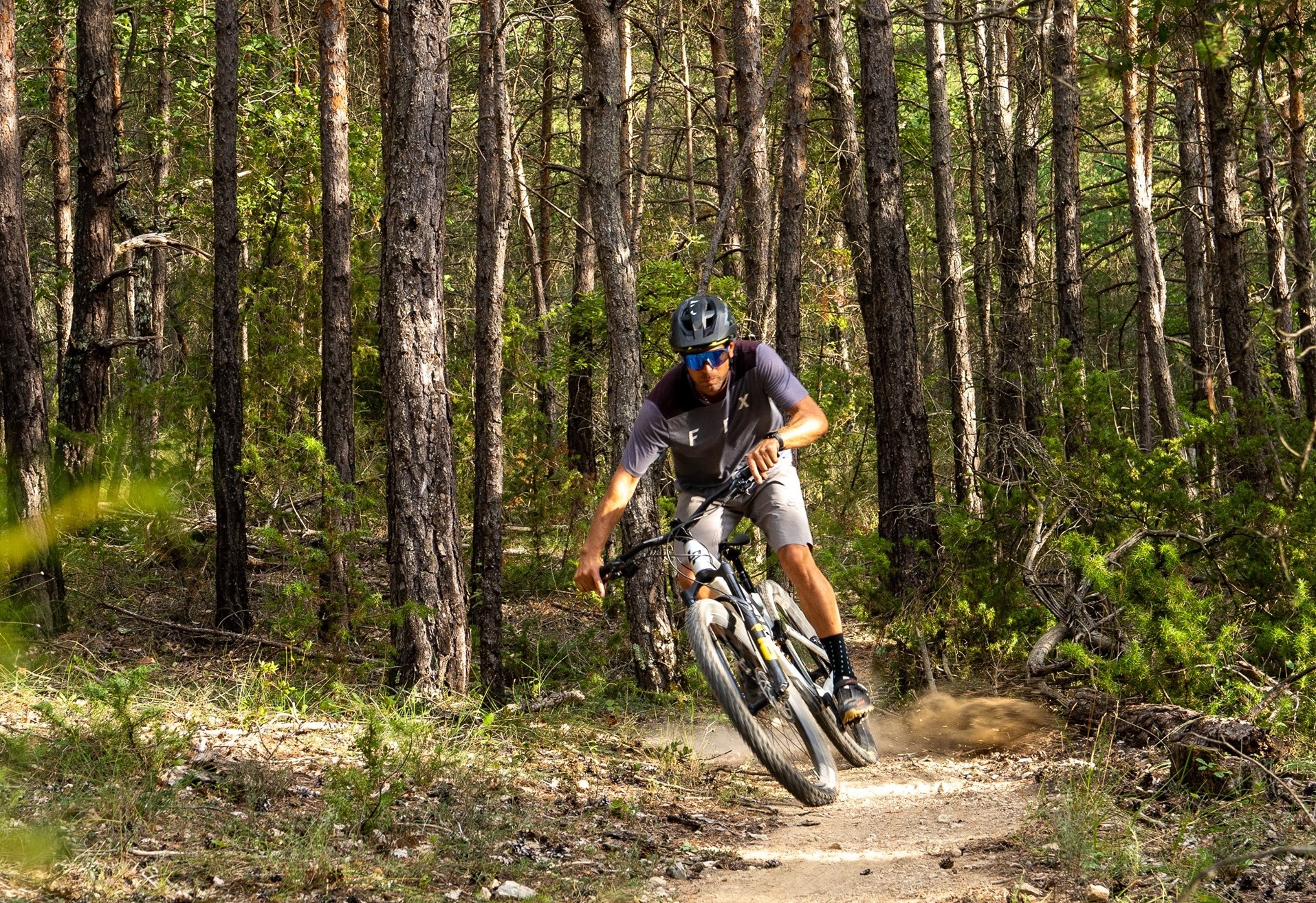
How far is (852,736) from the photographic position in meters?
6.73

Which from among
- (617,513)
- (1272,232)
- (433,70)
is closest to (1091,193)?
(1272,232)

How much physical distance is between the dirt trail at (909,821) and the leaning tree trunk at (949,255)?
7765 mm

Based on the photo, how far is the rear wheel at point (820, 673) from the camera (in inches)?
257

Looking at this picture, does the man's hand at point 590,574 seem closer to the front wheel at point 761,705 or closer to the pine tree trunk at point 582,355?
the front wheel at point 761,705

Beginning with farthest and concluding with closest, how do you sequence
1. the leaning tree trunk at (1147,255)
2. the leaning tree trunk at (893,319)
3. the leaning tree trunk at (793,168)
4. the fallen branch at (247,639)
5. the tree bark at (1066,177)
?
the leaning tree trunk at (1147,255)
the tree bark at (1066,177)
the leaning tree trunk at (793,168)
the leaning tree trunk at (893,319)
the fallen branch at (247,639)

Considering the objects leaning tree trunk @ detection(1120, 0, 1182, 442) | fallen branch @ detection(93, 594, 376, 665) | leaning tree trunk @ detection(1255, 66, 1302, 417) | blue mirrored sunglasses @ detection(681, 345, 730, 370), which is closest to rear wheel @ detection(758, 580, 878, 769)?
blue mirrored sunglasses @ detection(681, 345, 730, 370)

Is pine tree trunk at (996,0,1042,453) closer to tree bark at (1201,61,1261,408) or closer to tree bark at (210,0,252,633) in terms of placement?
tree bark at (1201,61,1261,408)

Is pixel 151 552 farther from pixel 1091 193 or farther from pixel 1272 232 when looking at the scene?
pixel 1091 193

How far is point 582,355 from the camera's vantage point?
17.9 m

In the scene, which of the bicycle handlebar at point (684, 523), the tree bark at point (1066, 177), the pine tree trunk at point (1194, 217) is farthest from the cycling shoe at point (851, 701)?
the pine tree trunk at point (1194, 217)

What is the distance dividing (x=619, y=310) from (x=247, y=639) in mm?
5000

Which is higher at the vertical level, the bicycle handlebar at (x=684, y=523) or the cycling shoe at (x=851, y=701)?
the bicycle handlebar at (x=684, y=523)

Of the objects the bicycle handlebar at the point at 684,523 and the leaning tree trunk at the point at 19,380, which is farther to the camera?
the leaning tree trunk at the point at 19,380

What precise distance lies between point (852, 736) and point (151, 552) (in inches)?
444
